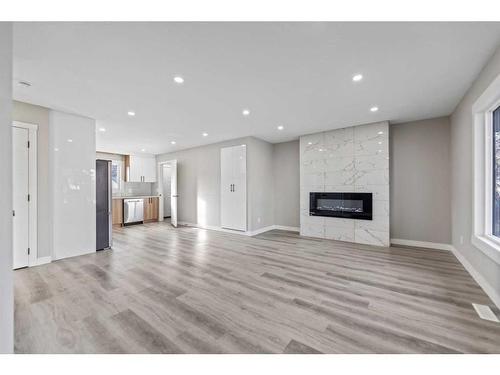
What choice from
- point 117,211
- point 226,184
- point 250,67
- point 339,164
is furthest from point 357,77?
point 117,211

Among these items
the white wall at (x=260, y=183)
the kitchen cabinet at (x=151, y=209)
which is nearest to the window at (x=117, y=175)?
the kitchen cabinet at (x=151, y=209)

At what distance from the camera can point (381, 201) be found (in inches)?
167

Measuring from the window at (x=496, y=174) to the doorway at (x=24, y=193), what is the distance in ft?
20.4

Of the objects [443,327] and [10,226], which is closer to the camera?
[10,226]

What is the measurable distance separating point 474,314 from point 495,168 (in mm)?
1687

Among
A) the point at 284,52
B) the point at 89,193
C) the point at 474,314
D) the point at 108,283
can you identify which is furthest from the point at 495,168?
the point at 89,193

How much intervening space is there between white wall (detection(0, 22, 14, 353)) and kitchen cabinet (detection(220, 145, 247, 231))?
430 centimetres

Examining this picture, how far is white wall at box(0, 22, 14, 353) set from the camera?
1.11 m

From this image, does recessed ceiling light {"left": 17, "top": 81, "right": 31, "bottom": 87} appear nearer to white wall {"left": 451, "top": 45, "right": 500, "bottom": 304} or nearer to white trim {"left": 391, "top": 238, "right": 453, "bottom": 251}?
white wall {"left": 451, "top": 45, "right": 500, "bottom": 304}

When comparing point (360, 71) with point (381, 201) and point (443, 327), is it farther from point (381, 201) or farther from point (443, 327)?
point (381, 201)

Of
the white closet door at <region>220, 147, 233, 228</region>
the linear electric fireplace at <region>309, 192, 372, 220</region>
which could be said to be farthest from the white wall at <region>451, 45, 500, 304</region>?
the white closet door at <region>220, 147, 233, 228</region>

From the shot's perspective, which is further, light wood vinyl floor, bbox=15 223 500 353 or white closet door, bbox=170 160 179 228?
white closet door, bbox=170 160 179 228

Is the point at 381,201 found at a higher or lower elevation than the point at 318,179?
lower

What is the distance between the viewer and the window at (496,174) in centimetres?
233
